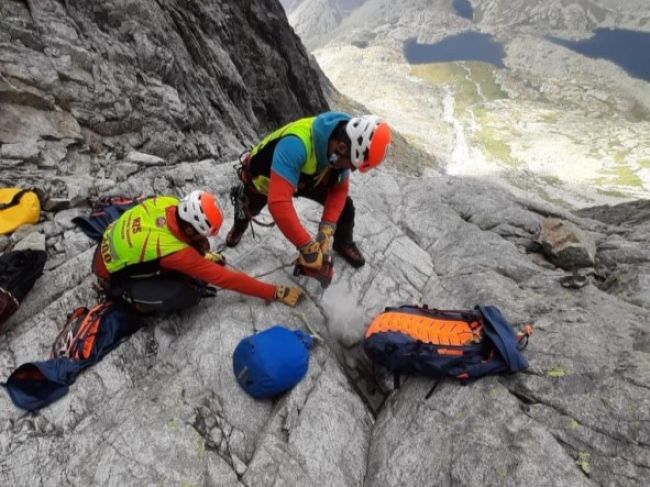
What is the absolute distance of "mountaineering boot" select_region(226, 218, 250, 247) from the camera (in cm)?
927

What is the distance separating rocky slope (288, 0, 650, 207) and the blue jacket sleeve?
66.0m

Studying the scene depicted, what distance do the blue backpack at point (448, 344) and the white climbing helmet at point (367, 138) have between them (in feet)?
9.56

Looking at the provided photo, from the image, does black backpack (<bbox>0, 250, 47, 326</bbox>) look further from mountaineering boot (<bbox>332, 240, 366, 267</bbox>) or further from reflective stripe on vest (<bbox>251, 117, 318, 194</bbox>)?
mountaineering boot (<bbox>332, 240, 366, 267</bbox>)

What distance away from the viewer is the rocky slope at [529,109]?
75.9 metres

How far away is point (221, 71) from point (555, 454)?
21044mm

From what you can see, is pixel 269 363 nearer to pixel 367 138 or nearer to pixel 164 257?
pixel 164 257

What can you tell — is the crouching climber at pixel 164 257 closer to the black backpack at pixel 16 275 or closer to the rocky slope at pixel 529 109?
the black backpack at pixel 16 275

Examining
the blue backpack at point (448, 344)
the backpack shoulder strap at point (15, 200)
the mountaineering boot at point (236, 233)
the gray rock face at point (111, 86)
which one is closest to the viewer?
the blue backpack at point (448, 344)

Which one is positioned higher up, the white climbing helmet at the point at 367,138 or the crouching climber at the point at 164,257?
the white climbing helmet at the point at 367,138

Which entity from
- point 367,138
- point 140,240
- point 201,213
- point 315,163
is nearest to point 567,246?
point 367,138

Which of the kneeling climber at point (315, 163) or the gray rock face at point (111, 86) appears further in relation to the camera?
the gray rock face at point (111, 86)

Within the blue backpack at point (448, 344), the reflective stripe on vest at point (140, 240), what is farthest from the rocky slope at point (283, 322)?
the reflective stripe on vest at point (140, 240)

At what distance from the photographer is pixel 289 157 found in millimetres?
6285

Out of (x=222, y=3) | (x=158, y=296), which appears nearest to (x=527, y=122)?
(x=222, y=3)
